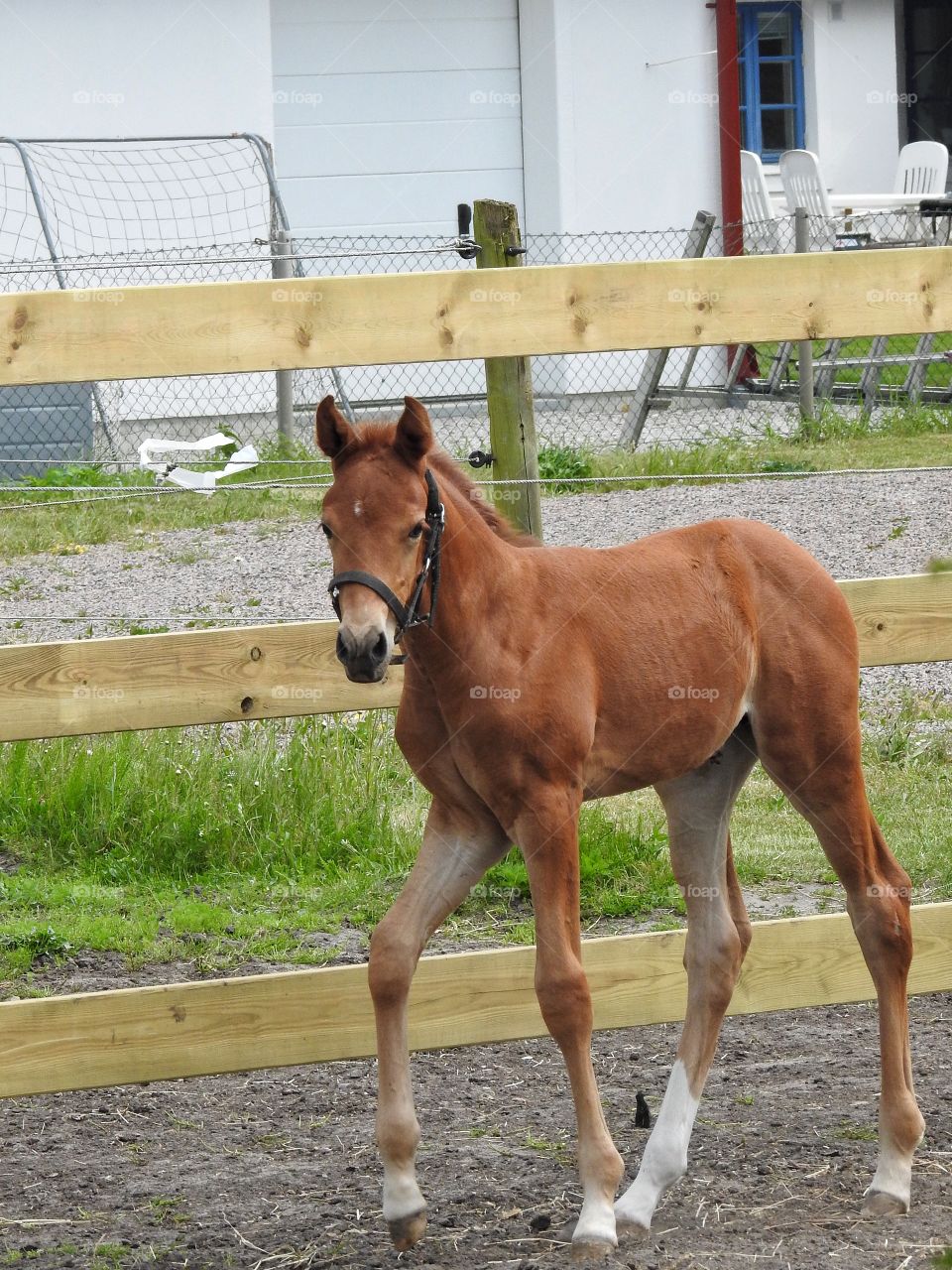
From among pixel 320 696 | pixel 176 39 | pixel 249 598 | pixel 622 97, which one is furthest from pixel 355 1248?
pixel 622 97

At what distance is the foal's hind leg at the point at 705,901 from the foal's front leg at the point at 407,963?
617 millimetres

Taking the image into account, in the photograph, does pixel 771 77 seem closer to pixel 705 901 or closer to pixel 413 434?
pixel 705 901

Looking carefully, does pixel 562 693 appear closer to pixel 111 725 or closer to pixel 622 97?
pixel 111 725

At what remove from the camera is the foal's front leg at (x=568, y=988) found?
10.3 ft

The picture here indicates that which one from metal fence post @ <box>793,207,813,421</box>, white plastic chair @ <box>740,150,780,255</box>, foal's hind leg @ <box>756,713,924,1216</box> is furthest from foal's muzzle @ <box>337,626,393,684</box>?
white plastic chair @ <box>740,150,780,255</box>

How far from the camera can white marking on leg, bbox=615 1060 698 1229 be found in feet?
11.2

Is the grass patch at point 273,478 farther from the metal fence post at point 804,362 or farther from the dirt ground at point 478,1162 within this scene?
the dirt ground at point 478,1162

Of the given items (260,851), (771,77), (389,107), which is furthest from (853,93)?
(260,851)

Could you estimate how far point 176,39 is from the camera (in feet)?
39.6

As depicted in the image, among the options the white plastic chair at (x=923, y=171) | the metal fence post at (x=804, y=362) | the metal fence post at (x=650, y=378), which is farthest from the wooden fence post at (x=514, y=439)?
the white plastic chair at (x=923, y=171)

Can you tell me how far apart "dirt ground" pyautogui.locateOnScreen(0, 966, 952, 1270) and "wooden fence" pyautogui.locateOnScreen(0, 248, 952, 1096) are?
0.82 feet

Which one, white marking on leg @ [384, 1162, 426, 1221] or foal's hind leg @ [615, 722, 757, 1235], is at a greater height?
foal's hind leg @ [615, 722, 757, 1235]

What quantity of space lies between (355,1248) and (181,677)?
58.8 inches

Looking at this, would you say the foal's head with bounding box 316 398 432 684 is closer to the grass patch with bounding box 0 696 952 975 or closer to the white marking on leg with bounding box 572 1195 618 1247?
the white marking on leg with bounding box 572 1195 618 1247
